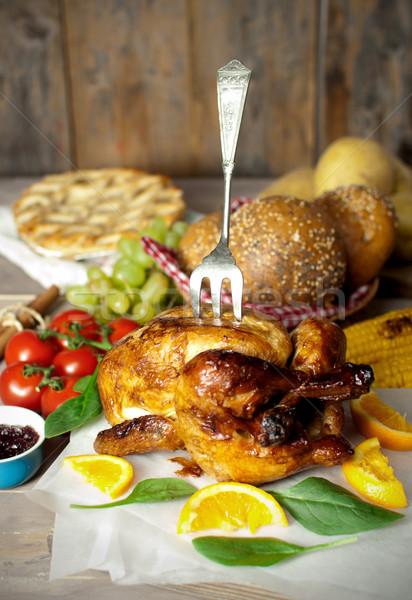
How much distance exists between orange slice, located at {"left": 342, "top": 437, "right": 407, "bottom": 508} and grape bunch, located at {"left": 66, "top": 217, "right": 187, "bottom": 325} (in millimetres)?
937

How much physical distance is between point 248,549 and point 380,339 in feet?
2.66

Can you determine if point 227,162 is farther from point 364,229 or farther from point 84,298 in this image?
point 84,298

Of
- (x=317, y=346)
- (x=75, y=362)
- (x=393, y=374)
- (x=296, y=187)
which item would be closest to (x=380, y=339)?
(x=393, y=374)

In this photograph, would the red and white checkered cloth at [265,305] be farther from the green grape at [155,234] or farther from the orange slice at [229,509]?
the orange slice at [229,509]

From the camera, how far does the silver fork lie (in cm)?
103

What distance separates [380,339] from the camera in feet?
4.99

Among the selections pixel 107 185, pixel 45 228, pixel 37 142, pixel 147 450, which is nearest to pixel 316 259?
pixel 147 450

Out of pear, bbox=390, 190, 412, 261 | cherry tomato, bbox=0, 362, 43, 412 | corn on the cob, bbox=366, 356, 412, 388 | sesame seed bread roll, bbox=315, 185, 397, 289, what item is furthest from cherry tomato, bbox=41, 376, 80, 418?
pear, bbox=390, 190, 412, 261

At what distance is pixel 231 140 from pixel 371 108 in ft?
8.75

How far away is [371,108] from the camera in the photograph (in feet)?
11.2

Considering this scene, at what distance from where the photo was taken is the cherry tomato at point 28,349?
1.53 metres

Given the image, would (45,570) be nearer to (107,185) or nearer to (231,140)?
(231,140)

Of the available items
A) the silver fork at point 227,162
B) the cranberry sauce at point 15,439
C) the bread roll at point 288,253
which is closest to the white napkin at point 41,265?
the bread roll at point 288,253

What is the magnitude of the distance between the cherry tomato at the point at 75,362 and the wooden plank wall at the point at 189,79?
2.43m
